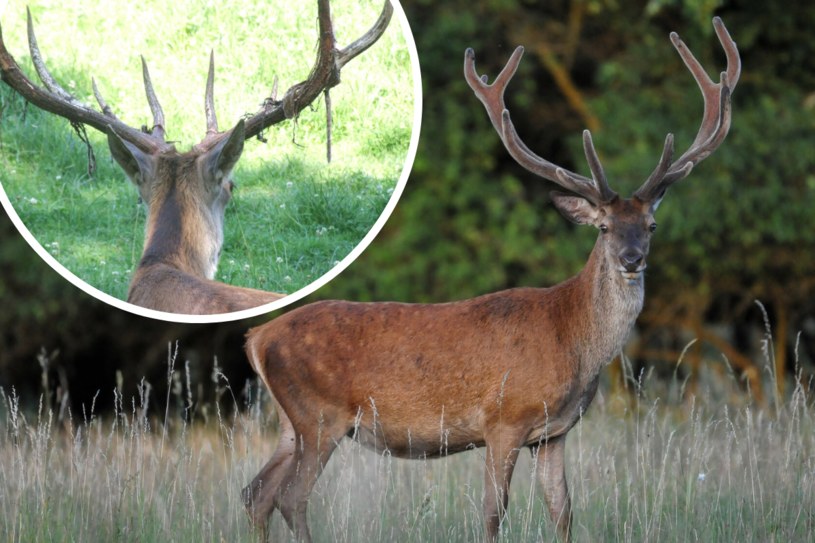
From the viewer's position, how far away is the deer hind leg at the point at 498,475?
471 cm

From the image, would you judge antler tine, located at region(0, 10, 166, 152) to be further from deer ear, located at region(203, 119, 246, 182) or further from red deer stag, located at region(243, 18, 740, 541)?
red deer stag, located at region(243, 18, 740, 541)

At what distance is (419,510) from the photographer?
455 centimetres

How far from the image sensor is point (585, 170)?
9.49 meters

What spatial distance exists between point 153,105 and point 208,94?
155 mm

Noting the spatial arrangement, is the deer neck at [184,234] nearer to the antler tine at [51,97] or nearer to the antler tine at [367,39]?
the antler tine at [51,97]

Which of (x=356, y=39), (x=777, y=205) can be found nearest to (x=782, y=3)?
(x=777, y=205)

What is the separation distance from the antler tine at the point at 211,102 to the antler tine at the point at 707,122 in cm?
184

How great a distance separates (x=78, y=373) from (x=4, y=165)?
818 centimetres

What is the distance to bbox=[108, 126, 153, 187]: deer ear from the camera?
3753mm

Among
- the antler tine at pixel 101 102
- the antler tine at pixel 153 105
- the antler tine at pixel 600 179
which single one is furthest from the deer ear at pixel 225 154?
the antler tine at pixel 600 179

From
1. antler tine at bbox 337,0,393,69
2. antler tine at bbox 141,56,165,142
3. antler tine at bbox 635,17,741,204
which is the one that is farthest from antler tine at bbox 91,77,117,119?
antler tine at bbox 635,17,741,204

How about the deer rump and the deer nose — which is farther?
the deer rump

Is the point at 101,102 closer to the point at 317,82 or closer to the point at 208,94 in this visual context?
the point at 208,94

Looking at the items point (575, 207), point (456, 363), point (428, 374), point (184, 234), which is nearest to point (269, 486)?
point (428, 374)
